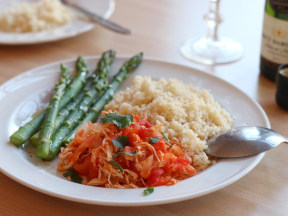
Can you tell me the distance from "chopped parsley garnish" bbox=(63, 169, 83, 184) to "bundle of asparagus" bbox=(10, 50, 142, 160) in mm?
98

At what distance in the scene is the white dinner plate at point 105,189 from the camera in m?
1.15

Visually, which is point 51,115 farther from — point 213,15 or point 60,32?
point 213,15

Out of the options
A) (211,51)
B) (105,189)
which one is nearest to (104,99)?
(105,189)

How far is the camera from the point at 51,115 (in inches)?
59.8

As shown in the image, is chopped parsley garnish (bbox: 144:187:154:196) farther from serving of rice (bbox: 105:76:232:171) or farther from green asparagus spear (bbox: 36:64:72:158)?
green asparagus spear (bbox: 36:64:72:158)

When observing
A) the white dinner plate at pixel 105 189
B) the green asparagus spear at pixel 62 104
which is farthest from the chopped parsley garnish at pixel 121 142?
the green asparagus spear at pixel 62 104

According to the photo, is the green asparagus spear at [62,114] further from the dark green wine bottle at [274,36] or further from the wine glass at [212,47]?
the dark green wine bottle at [274,36]

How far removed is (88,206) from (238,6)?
202cm

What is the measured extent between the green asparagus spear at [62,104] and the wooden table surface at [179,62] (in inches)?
5.5

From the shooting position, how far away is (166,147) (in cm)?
130

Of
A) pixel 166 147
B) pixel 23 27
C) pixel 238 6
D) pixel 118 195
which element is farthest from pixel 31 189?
pixel 238 6

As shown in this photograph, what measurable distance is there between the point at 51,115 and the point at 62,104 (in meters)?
0.15

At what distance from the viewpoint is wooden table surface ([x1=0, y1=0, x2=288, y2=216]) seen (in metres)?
1.23

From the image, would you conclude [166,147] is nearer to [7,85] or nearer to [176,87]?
[176,87]
